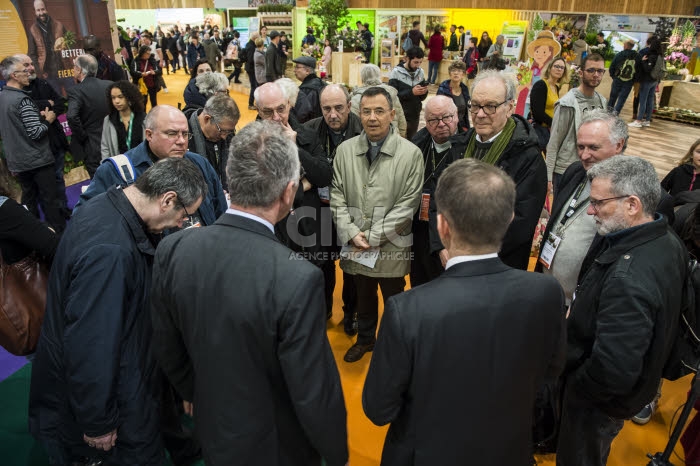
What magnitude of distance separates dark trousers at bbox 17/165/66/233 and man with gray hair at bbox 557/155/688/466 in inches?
192

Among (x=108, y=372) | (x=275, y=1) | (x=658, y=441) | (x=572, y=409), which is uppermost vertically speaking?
(x=275, y=1)

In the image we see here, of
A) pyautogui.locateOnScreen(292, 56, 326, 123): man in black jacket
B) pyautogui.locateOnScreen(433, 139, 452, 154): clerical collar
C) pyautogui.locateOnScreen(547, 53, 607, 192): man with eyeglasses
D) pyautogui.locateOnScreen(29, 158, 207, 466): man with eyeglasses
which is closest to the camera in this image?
pyautogui.locateOnScreen(29, 158, 207, 466): man with eyeglasses

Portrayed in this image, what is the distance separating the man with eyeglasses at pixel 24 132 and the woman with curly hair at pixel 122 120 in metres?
0.81

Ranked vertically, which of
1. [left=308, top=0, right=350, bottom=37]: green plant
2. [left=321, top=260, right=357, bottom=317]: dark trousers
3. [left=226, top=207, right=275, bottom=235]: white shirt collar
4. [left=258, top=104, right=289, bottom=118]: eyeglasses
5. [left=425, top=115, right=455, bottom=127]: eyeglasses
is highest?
[left=308, top=0, right=350, bottom=37]: green plant

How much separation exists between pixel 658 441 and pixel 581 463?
3.24ft

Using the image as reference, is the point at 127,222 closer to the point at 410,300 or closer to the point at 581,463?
the point at 410,300

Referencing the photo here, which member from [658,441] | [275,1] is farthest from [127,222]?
[275,1]

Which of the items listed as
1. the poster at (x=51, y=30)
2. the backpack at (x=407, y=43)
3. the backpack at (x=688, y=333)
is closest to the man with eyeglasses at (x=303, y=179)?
the backpack at (x=688, y=333)

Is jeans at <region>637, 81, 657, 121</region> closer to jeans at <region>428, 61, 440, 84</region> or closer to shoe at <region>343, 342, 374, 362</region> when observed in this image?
jeans at <region>428, 61, 440, 84</region>

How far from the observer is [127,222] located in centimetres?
172

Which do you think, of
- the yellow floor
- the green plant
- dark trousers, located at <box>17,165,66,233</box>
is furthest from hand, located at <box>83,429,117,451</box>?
the green plant

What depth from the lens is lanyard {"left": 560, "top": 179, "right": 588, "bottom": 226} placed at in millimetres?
2434

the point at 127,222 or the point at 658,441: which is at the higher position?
the point at 127,222

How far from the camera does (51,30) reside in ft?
20.5
